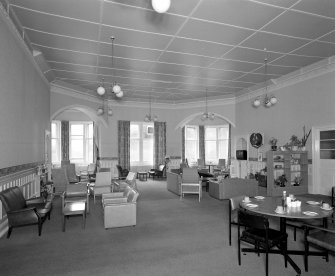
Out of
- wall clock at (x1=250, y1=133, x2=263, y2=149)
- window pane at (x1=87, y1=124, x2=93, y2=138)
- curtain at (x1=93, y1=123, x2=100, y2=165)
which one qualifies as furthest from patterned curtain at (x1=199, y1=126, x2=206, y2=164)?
window pane at (x1=87, y1=124, x2=93, y2=138)

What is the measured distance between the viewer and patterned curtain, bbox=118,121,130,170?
12.8 metres

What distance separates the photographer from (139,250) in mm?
4184

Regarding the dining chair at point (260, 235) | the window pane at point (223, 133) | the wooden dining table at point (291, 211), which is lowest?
the dining chair at point (260, 235)

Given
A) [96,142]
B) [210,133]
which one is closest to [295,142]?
[210,133]

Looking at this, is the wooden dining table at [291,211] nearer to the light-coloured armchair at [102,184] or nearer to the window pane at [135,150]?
the light-coloured armchair at [102,184]

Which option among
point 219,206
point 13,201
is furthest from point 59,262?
point 219,206

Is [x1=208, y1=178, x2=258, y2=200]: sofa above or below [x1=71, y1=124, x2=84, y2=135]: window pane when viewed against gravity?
below

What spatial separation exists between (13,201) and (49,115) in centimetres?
508

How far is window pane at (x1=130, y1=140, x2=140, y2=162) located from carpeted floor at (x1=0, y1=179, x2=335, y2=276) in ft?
24.3

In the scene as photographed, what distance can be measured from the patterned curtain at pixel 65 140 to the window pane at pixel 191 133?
22.4 ft

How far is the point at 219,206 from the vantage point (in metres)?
7.14

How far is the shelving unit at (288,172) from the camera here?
823cm

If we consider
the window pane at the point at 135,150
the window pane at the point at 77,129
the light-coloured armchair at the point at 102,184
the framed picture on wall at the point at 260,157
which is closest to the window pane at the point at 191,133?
the window pane at the point at 135,150

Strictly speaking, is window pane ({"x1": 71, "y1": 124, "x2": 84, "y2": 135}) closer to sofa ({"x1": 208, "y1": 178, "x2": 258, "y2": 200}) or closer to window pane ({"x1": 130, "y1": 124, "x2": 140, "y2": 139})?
window pane ({"x1": 130, "y1": 124, "x2": 140, "y2": 139})
